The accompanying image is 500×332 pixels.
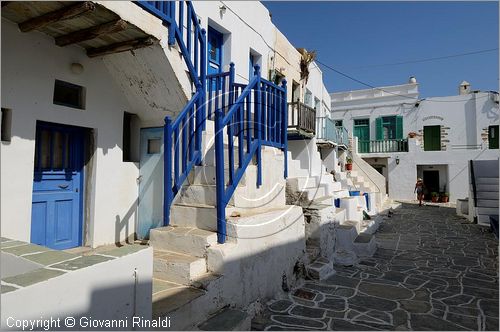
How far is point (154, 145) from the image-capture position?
518cm

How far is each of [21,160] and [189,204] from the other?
2119mm

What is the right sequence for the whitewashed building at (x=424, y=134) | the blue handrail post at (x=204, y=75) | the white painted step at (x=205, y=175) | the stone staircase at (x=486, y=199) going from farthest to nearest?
the whitewashed building at (x=424, y=134)
the stone staircase at (x=486, y=199)
the blue handrail post at (x=204, y=75)
the white painted step at (x=205, y=175)

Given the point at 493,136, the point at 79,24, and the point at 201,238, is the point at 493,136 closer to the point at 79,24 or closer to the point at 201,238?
the point at 201,238

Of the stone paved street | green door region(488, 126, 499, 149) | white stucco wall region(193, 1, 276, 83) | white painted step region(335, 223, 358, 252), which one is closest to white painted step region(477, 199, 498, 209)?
the stone paved street

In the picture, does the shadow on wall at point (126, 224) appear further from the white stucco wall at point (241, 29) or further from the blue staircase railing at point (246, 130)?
the white stucco wall at point (241, 29)

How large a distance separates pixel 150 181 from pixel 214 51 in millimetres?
4103

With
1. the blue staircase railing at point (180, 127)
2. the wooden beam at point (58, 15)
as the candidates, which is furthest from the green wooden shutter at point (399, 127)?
the wooden beam at point (58, 15)

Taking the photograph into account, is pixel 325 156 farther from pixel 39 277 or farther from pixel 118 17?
pixel 39 277

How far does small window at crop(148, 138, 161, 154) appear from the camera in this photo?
5.11m

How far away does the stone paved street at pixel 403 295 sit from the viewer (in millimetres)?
3635

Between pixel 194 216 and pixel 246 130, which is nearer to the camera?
pixel 194 216

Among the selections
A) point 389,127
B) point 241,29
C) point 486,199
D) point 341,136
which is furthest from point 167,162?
point 389,127

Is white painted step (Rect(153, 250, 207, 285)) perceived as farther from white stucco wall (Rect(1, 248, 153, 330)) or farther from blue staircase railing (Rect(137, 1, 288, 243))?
white stucco wall (Rect(1, 248, 153, 330))

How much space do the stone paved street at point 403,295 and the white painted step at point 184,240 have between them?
3.61 feet
